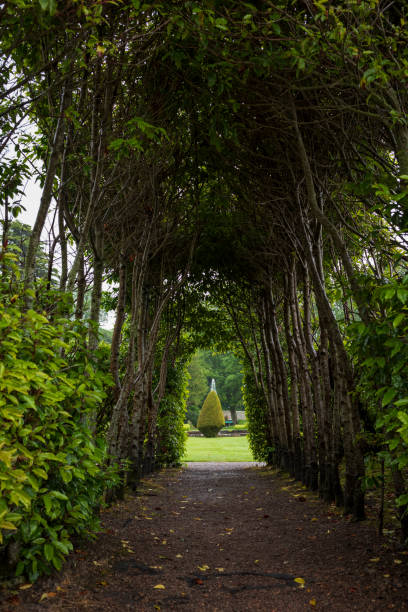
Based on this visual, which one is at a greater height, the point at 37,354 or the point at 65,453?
the point at 37,354

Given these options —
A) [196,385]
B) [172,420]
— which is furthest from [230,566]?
[196,385]

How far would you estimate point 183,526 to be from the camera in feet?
Answer: 22.2

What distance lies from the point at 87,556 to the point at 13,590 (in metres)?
1.15

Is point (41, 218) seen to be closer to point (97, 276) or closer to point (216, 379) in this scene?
point (97, 276)

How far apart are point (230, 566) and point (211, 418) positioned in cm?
3449

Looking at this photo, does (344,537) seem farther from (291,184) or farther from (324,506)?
(291,184)

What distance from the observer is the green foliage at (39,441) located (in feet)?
9.19

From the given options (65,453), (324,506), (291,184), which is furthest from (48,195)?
(324,506)

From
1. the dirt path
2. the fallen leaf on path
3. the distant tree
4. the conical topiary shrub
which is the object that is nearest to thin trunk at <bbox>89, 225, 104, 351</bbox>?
the dirt path

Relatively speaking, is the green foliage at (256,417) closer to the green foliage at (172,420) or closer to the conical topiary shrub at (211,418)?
the green foliage at (172,420)

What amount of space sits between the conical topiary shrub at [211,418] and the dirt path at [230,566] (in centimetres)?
3160

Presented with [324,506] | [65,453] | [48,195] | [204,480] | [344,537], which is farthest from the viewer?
[204,480]

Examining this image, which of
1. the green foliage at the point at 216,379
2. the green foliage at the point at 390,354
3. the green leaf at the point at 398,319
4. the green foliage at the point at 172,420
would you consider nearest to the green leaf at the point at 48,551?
the green foliage at the point at 390,354

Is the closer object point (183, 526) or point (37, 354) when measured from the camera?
point (37, 354)
